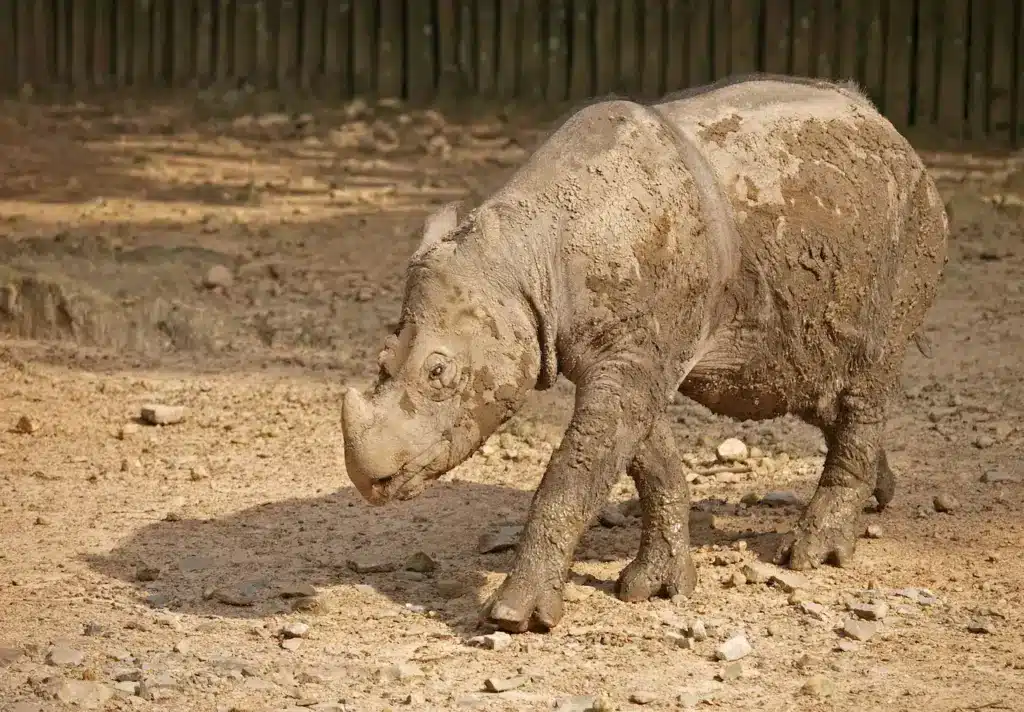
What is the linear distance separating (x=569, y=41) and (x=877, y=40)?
2.49 meters

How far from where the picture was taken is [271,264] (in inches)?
413

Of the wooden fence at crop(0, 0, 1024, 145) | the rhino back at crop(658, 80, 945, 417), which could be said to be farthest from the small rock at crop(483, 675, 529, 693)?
the wooden fence at crop(0, 0, 1024, 145)

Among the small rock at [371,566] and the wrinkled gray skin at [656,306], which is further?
the small rock at [371,566]

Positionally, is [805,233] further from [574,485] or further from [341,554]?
[341,554]

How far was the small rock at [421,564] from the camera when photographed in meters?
6.12

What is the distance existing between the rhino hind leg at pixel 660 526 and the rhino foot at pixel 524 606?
17.5 inches

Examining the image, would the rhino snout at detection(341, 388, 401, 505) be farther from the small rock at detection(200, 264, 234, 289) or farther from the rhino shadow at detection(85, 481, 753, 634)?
the small rock at detection(200, 264, 234, 289)

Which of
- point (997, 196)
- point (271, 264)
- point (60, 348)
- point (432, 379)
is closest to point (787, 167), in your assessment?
point (432, 379)

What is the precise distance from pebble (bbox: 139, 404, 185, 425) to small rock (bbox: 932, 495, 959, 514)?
10.9 ft

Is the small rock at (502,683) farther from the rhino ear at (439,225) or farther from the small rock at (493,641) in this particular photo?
the rhino ear at (439,225)

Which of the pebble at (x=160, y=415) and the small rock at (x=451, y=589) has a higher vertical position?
the pebble at (x=160, y=415)

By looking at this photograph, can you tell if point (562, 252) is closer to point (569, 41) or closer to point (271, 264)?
point (271, 264)

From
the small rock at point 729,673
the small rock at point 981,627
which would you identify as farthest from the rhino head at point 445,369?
the small rock at point 981,627

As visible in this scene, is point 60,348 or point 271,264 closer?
point 60,348
